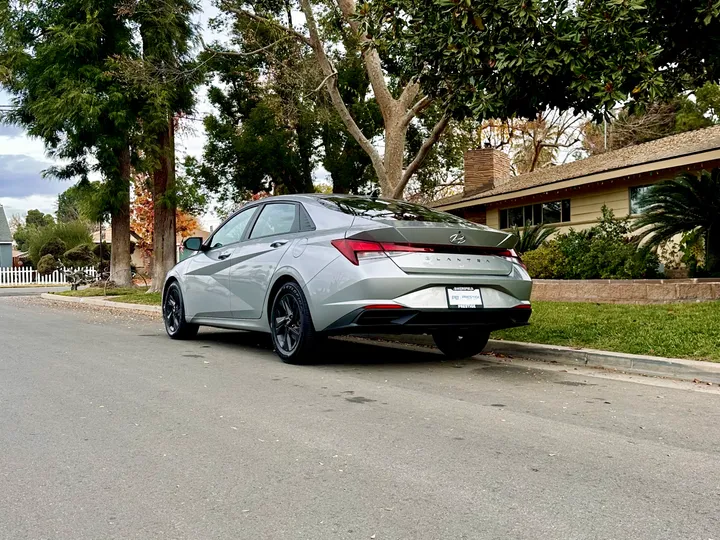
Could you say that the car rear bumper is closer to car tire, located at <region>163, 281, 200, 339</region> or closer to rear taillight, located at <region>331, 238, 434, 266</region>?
rear taillight, located at <region>331, 238, 434, 266</region>

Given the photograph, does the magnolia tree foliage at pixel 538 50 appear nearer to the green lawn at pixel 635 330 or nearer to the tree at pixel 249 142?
the green lawn at pixel 635 330

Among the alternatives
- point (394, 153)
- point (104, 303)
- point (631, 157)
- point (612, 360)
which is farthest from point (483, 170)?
point (612, 360)

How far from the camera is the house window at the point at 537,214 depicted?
20.5 metres

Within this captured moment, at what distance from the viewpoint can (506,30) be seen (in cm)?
853

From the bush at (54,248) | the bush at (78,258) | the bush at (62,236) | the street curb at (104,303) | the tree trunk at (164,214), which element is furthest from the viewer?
Answer: the bush at (62,236)

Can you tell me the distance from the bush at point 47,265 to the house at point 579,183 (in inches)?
1126

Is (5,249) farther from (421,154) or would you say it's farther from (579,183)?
(421,154)

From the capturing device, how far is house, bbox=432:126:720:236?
16125mm

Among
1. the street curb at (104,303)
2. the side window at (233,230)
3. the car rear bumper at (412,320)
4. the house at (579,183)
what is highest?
the house at (579,183)

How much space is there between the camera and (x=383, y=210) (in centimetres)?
711

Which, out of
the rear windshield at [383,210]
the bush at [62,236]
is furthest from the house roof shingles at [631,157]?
the bush at [62,236]

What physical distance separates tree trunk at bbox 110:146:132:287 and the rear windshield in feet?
54.5

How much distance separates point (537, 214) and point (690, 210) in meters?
8.73

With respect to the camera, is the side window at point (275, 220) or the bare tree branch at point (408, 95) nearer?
the side window at point (275, 220)
